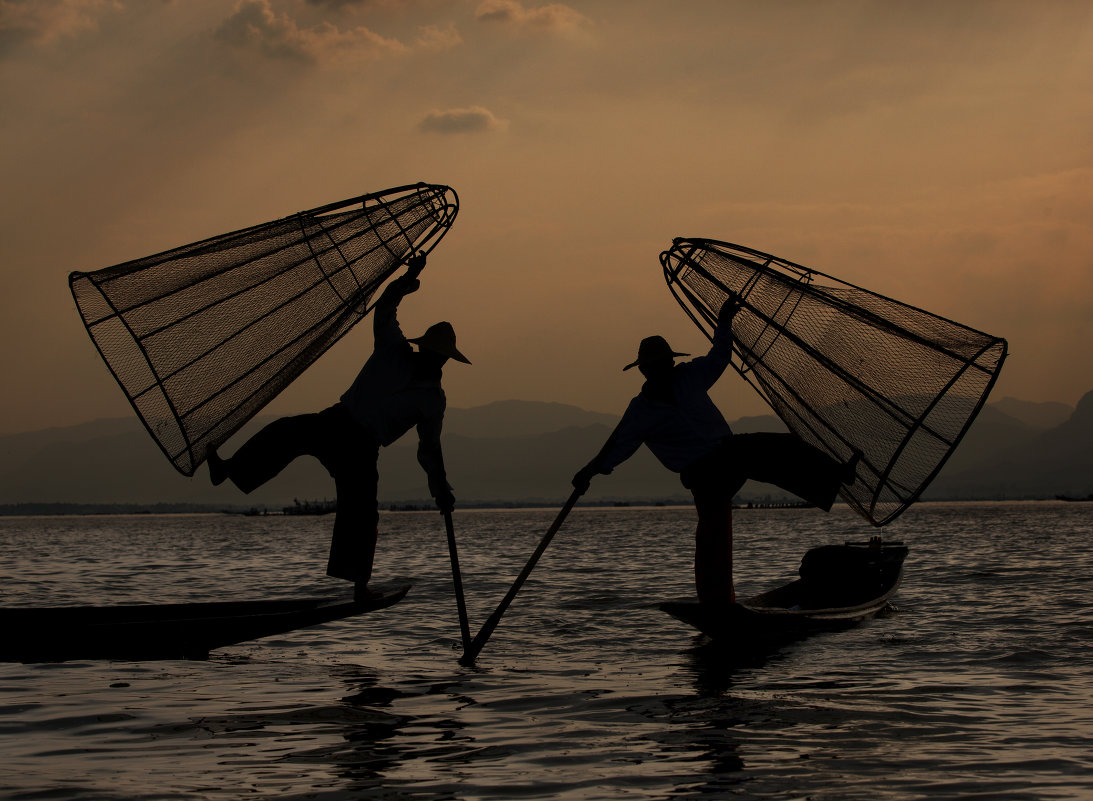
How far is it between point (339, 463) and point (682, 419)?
3.02 meters

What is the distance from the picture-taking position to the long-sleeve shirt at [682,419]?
9617 mm

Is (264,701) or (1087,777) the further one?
(264,701)

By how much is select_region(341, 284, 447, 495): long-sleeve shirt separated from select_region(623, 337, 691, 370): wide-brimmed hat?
5.79 ft

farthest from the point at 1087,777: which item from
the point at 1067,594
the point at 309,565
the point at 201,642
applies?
the point at 309,565

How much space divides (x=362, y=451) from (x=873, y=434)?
473 centimetres

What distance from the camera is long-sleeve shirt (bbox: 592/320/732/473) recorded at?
379 inches

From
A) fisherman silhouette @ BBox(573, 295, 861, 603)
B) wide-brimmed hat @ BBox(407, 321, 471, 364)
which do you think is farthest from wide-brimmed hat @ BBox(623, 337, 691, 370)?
wide-brimmed hat @ BBox(407, 321, 471, 364)

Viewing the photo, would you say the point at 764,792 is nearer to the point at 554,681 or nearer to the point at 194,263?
the point at 554,681

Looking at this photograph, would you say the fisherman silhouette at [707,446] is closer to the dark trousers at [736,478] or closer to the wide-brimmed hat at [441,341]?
the dark trousers at [736,478]

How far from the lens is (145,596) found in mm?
20484

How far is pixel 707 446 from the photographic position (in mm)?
9625

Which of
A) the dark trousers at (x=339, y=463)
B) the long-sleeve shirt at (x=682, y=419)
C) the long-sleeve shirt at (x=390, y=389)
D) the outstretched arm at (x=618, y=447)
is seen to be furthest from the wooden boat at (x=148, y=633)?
the long-sleeve shirt at (x=682, y=419)

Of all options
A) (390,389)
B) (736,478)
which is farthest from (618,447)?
(390,389)

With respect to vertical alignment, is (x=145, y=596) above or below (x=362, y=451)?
below
